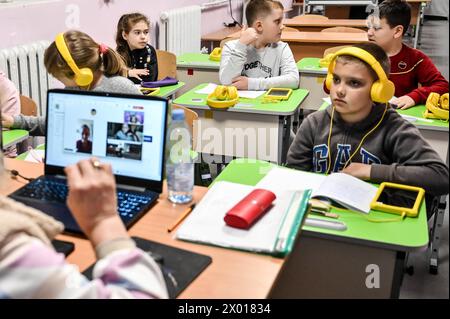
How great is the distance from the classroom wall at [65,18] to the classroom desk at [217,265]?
2.30m

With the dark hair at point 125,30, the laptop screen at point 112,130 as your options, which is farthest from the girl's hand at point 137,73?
the laptop screen at point 112,130

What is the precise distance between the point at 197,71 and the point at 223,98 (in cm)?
105

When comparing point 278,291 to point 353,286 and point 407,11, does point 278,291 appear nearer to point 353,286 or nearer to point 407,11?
point 353,286

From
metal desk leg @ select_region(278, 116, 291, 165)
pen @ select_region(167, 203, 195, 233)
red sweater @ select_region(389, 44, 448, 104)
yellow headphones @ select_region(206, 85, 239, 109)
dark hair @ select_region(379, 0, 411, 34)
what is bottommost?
metal desk leg @ select_region(278, 116, 291, 165)

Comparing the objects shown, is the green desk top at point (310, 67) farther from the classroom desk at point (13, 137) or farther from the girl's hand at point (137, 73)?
the classroom desk at point (13, 137)

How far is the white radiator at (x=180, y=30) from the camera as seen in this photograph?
4.78 m

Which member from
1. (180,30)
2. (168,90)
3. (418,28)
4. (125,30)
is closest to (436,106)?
(168,90)

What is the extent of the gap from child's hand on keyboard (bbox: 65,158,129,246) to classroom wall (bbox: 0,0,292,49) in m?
2.47

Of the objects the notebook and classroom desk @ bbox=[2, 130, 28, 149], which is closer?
the notebook

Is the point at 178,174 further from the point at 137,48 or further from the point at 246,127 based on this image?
the point at 137,48

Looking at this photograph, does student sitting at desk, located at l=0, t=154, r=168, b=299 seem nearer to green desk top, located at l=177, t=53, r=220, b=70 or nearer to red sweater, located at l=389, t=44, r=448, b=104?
red sweater, located at l=389, t=44, r=448, b=104

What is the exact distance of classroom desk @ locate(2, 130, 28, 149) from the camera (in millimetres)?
2109

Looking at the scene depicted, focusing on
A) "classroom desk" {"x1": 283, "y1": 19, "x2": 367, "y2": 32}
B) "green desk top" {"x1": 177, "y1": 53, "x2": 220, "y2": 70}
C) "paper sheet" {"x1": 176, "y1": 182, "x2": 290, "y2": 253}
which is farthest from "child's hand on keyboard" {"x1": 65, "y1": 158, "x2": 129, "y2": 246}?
"classroom desk" {"x1": 283, "y1": 19, "x2": 367, "y2": 32}

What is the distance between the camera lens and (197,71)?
3.80 m
